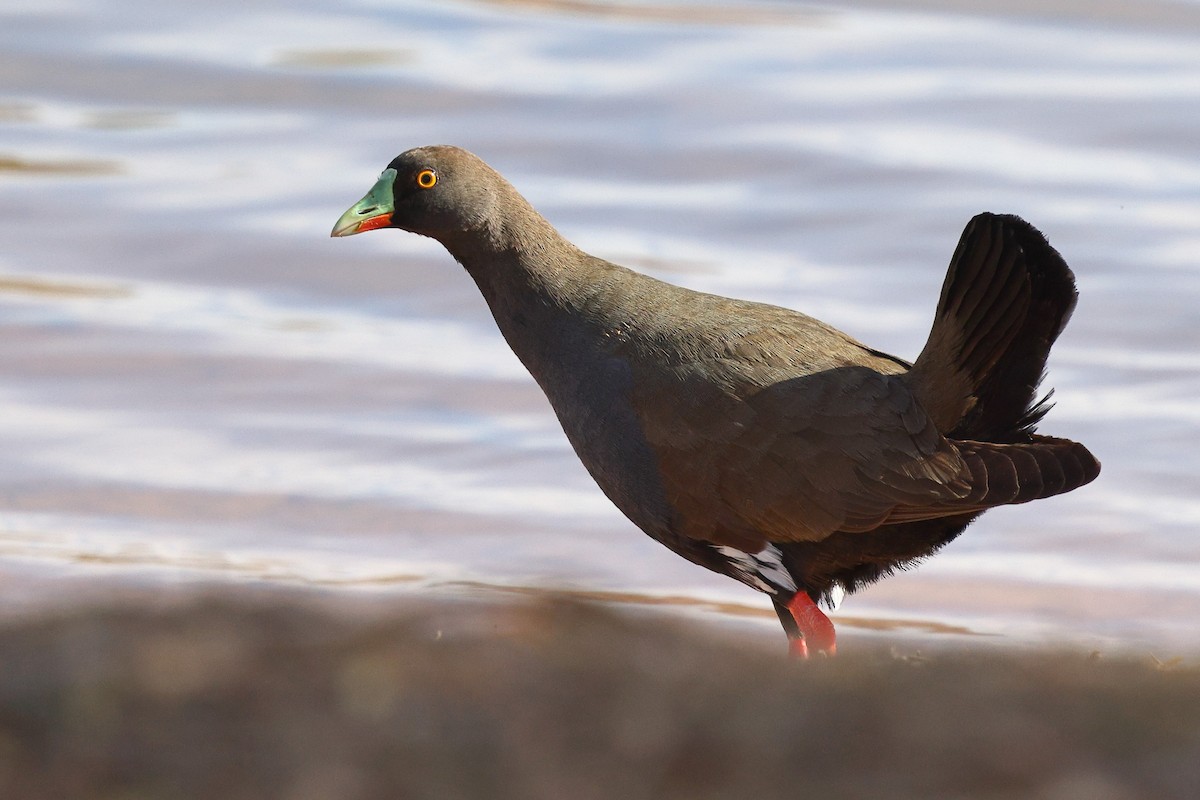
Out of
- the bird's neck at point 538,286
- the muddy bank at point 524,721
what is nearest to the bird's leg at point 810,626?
the bird's neck at point 538,286

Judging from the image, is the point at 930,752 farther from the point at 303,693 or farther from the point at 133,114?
the point at 133,114

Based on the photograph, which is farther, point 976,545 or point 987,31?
point 987,31

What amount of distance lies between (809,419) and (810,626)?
72 centimetres

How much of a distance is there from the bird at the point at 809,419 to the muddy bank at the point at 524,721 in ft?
11.3

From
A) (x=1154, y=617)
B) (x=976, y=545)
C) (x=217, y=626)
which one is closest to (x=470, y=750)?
(x=217, y=626)

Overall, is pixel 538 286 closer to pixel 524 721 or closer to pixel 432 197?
pixel 432 197

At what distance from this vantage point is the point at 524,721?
2121 millimetres

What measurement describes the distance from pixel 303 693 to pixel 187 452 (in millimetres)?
7560

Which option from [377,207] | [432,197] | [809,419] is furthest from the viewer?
[377,207]

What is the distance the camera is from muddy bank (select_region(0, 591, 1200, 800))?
2.03 metres

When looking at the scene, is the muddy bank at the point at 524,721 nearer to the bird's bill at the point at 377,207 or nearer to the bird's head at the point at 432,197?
the bird's head at the point at 432,197

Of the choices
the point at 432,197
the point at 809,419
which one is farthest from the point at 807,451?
the point at 432,197

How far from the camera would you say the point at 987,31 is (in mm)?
16297

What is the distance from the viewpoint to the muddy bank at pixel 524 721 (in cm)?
203
